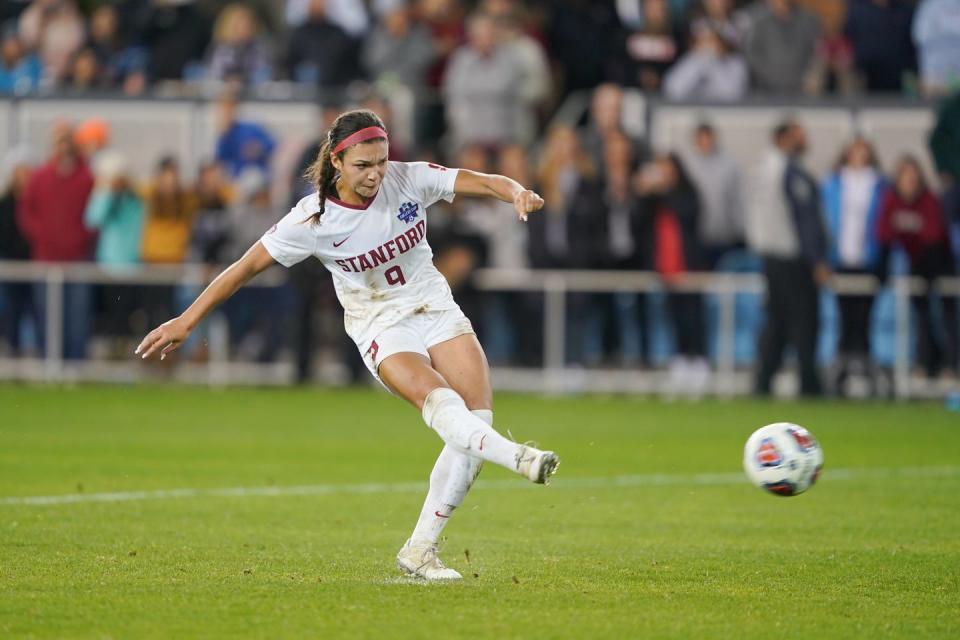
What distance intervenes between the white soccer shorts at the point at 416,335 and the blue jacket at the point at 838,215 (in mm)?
12648

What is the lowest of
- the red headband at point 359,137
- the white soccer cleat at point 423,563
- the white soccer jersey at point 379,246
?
the white soccer cleat at point 423,563

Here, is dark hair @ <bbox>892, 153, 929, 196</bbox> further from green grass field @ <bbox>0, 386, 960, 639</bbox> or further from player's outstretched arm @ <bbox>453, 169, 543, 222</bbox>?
player's outstretched arm @ <bbox>453, 169, 543, 222</bbox>

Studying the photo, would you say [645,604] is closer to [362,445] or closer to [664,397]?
[362,445]

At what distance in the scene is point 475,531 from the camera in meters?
10.7

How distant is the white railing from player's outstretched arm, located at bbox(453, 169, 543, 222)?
1233cm

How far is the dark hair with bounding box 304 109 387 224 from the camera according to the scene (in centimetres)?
867

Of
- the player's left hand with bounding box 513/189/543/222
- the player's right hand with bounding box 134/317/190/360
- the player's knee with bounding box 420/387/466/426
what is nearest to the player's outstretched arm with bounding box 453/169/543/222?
the player's left hand with bounding box 513/189/543/222

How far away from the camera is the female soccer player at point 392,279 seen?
28.2 ft

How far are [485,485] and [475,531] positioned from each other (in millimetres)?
3016

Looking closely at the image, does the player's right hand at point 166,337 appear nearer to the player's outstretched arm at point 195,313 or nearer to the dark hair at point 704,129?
the player's outstretched arm at point 195,313

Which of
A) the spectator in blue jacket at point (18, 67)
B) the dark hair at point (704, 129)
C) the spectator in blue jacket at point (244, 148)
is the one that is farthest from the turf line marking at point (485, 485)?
the spectator in blue jacket at point (18, 67)

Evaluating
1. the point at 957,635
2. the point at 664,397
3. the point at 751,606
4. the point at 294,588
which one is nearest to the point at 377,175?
the point at 294,588

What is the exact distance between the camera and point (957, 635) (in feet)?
23.4

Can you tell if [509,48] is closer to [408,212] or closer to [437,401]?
[408,212]
